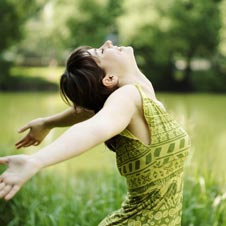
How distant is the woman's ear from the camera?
69.6 inches

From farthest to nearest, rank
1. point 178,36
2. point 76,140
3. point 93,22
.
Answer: point 93,22 < point 178,36 < point 76,140

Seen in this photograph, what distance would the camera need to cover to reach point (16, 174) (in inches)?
52.6

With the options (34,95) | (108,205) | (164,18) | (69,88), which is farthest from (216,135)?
(164,18)

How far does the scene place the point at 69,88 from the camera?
177 cm

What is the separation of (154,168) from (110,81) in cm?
30

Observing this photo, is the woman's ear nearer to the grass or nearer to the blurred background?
the grass

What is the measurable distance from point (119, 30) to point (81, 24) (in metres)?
2.39

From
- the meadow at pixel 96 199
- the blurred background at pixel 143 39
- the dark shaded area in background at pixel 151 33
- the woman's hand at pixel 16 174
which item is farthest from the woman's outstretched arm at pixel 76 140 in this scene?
the dark shaded area in background at pixel 151 33

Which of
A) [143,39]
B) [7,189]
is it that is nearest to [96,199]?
[7,189]

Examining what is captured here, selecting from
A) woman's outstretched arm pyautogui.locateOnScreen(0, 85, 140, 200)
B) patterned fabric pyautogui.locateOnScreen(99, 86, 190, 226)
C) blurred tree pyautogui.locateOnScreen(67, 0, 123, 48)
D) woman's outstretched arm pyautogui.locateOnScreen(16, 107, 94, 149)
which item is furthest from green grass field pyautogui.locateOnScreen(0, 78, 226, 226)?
blurred tree pyautogui.locateOnScreen(67, 0, 123, 48)

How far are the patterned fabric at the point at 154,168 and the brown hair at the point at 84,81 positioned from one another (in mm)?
148

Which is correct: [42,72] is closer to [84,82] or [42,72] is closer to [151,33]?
[151,33]

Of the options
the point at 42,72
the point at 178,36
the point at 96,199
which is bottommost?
the point at 42,72

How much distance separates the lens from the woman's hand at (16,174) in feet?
4.32
